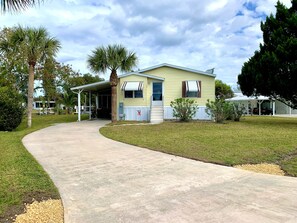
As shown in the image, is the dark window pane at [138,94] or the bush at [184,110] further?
the dark window pane at [138,94]

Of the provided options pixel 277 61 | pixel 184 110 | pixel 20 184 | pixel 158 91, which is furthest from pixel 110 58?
pixel 20 184

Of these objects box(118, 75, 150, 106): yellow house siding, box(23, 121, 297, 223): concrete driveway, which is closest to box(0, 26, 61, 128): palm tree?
box(118, 75, 150, 106): yellow house siding

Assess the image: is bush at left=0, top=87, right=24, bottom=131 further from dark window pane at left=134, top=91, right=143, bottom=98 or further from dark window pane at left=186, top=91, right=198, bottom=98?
dark window pane at left=186, top=91, right=198, bottom=98

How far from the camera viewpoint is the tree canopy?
16.1 metres

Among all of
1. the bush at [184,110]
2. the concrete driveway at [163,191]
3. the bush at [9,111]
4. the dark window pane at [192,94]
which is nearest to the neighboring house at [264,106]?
the dark window pane at [192,94]

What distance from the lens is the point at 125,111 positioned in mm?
20797

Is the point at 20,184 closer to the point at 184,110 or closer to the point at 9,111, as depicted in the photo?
the point at 9,111

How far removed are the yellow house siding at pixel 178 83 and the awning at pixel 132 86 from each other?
3.45ft

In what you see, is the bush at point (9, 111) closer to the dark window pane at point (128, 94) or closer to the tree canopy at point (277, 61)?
the dark window pane at point (128, 94)

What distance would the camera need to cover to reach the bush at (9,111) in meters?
15.9

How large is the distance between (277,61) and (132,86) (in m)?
9.69

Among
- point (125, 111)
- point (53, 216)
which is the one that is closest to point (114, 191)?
point (53, 216)

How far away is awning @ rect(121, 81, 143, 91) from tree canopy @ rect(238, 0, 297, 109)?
293 inches

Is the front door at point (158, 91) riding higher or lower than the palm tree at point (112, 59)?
lower
